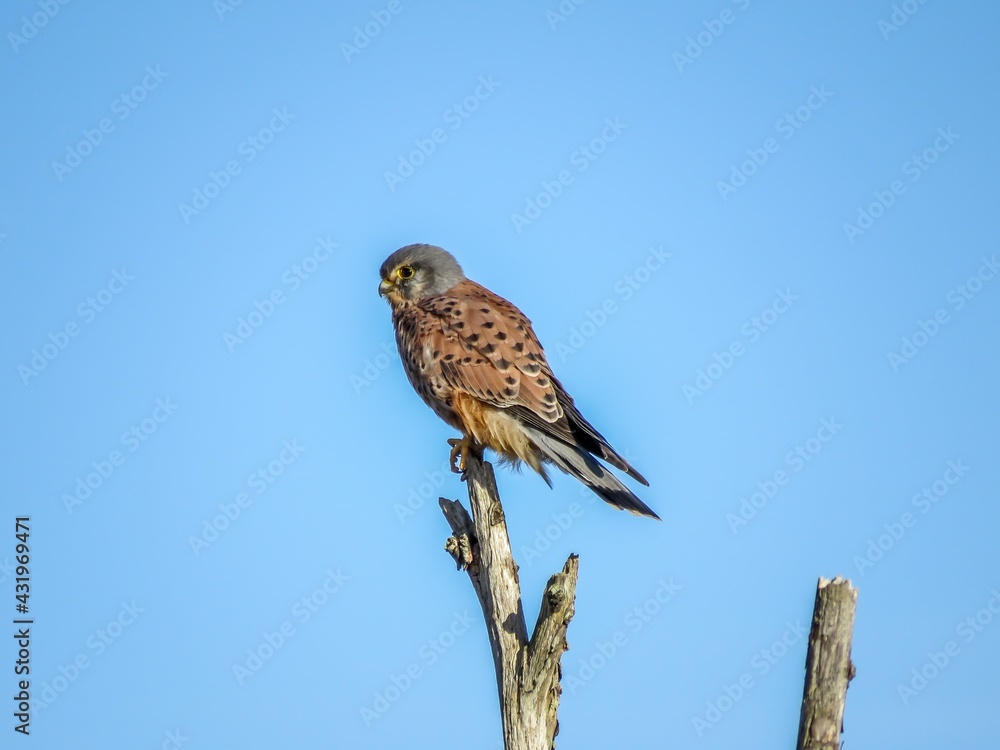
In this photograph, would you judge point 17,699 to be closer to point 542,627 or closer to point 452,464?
point 452,464

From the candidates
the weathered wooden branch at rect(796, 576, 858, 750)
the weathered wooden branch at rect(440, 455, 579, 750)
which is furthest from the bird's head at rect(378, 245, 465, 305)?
the weathered wooden branch at rect(796, 576, 858, 750)

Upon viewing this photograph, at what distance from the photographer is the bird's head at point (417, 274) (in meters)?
6.38

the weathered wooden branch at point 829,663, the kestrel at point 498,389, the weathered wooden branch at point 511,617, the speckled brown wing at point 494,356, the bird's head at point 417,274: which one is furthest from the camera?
the bird's head at point 417,274

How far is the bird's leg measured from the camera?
5.62m

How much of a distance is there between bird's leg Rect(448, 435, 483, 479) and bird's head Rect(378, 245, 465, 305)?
1064 millimetres

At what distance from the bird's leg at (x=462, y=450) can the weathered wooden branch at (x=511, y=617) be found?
597 mm

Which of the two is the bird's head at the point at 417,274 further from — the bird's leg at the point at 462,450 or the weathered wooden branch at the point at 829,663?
the weathered wooden branch at the point at 829,663

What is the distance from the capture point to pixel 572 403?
5.71 meters

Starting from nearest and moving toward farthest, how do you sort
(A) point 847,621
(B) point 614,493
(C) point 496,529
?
(A) point 847,621 → (C) point 496,529 → (B) point 614,493

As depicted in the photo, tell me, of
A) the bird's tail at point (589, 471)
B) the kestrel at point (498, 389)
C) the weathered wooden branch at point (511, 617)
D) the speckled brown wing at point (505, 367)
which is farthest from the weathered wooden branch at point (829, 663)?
the speckled brown wing at point (505, 367)

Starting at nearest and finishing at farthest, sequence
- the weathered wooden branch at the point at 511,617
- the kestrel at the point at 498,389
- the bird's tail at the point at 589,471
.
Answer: the weathered wooden branch at the point at 511,617 → the bird's tail at the point at 589,471 → the kestrel at the point at 498,389

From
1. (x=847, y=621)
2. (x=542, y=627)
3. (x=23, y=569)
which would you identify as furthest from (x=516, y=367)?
(x=23, y=569)

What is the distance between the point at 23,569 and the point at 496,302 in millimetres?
3444

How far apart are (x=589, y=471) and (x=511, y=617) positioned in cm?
101
